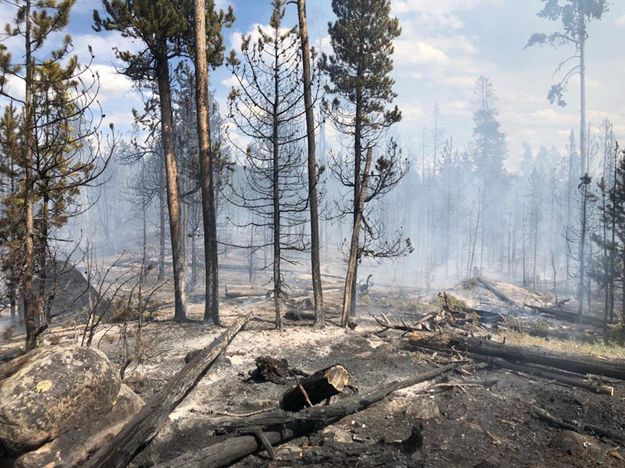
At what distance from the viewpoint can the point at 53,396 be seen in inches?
176

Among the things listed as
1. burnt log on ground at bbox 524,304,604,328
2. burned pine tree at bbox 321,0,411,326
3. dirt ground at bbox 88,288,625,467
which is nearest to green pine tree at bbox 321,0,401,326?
burned pine tree at bbox 321,0,411,326

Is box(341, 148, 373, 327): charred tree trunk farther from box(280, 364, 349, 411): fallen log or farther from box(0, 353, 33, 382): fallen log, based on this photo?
box(0, 353, 33, 382): fallen log

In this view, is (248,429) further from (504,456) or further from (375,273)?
(375,273)

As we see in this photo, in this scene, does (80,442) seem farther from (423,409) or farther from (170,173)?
(170,173)

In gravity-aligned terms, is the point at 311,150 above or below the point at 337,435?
above

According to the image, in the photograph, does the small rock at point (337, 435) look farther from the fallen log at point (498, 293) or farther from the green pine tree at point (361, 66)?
the fallen log at point (498, 293)

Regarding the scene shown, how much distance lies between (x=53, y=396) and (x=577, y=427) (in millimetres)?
7259

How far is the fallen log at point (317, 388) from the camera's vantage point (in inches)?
225

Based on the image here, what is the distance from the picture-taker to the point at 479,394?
7.32 meters

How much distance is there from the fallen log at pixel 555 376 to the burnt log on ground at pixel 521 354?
4.4 inches

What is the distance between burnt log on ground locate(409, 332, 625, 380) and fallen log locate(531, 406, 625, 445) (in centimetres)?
215

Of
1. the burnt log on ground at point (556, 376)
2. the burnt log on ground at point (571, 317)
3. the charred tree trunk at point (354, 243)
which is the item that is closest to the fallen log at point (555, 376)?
the burnt log on ground at point (556, 376)

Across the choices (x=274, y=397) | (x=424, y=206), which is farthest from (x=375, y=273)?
(x=274, y=397)

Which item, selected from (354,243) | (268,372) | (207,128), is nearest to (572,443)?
(268,372)
